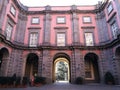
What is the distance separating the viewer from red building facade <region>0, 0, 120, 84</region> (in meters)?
16.4

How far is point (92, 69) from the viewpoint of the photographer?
19812mm

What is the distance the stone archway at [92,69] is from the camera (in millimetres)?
19125

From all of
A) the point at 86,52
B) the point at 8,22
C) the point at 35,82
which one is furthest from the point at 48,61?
the point at 8,22

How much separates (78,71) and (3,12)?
1282 cm

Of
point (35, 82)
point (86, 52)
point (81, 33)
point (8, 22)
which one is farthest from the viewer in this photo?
point (81, 33)

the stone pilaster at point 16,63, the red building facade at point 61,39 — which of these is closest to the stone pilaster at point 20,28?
the red building facade at point 61,39

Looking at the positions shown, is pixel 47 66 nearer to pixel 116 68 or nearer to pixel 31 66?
pixel 31 66

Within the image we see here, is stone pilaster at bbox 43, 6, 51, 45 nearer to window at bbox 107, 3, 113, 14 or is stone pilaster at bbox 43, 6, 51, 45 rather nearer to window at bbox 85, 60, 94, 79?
window at bbox 85, 60, 94, 79

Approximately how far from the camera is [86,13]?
2102 centimetres

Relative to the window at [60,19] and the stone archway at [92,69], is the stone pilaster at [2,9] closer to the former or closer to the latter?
the window at [60,19]

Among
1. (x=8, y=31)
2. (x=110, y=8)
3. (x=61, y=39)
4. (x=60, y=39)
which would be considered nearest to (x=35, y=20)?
(x=8, y=31)

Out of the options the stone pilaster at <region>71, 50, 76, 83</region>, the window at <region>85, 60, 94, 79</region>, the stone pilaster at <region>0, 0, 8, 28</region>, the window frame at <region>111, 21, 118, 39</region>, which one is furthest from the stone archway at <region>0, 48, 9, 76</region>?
the window frame at <region>111, 21, 118, 39</region>

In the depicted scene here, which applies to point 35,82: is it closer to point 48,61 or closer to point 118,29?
point 48,61

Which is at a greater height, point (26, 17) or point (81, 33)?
point (26, 17)
